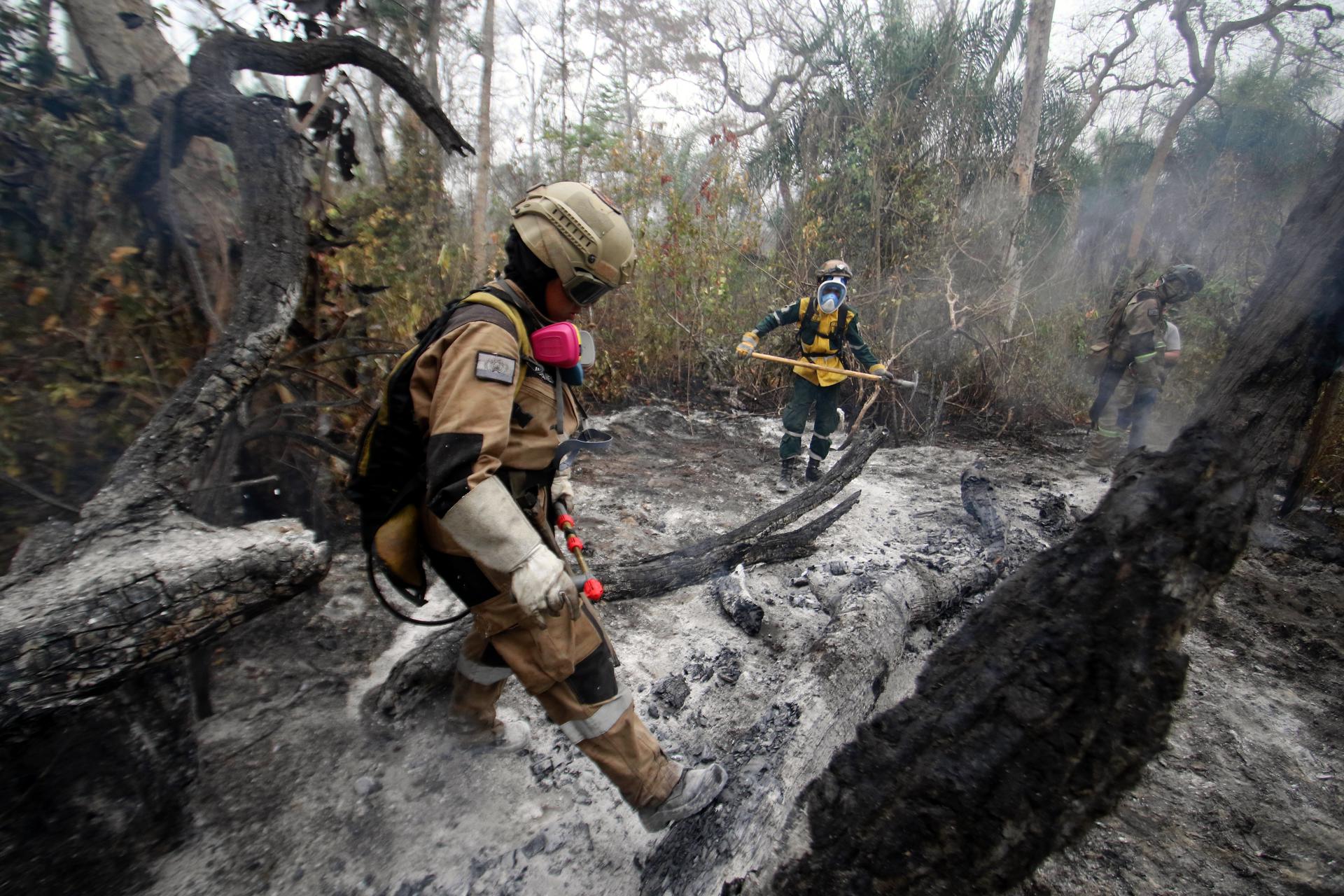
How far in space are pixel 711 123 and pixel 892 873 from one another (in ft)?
46.1

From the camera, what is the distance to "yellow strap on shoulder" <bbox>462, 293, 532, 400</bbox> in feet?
5.29

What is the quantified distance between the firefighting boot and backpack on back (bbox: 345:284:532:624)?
3.16 ft

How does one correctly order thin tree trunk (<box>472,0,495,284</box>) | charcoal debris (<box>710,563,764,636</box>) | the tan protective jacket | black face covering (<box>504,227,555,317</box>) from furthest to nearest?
thin tree trunk (<box>472,0,495,284</box>) < charcoal debris (<box>710,563,764,636</box>) < black face covering (<box>504,227,555,317</box>) < the tan protective jacket

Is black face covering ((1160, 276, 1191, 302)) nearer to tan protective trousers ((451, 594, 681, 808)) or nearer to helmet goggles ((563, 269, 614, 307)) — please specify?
helmet goggles ((563, 269, 614, 307))

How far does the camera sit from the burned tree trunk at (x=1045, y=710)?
1275 millimetres

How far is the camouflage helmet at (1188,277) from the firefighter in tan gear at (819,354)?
116 inches

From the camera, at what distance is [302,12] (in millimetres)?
3016

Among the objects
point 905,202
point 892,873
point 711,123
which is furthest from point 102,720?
point 711,123

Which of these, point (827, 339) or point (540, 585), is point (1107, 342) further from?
point (540, 585)

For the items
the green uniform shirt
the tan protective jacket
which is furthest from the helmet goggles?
the green uniform shirt

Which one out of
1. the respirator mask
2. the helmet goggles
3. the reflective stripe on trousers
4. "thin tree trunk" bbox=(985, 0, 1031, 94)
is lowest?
the reflective stripe on trousers

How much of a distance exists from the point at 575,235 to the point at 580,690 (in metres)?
1.30

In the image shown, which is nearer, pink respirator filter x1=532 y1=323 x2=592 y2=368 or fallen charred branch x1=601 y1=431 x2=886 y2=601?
pink respirator filter x1=532 y1=323 x2=592 y2=368

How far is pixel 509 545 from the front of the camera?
145 cm
